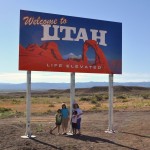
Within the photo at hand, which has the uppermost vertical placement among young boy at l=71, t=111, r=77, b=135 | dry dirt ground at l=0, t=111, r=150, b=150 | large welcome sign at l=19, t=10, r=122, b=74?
large welcome sign at l=19, t=10, r=122, b=74

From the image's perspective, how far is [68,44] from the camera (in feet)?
62.6

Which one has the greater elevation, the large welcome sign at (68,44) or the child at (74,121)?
the large welcome sign at (68,44)

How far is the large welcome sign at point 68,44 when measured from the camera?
59.0 ft

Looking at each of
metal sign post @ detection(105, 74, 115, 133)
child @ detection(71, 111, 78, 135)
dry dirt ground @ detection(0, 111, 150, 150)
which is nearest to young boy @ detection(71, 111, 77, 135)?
child @ detection(71, 111, 78, 135)

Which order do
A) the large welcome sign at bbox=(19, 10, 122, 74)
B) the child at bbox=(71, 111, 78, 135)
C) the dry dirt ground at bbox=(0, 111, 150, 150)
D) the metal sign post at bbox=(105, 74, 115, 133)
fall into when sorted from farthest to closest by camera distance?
the metal sign post at bbox=(105, 74, 115, 133), the child at bbox=(71, 111, 78, 135), the large welcome sign at bbox=(19, 10, 122, 74), the dry dirt ground at bbox=(0, 111, 150, 150)

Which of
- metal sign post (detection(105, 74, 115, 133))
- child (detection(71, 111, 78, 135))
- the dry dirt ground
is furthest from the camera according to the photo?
metal sign post (detection(105, 74, 115, 133))

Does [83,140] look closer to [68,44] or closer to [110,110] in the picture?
[110,110]

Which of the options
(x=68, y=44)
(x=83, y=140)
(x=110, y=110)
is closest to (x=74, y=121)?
(x=83, y=140)

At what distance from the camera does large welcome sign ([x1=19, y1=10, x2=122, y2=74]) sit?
18.0m

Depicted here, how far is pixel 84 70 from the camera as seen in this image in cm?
1952

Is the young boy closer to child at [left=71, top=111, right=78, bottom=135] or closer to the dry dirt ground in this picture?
child at [left=71, top=111, right=78, bottom=135]

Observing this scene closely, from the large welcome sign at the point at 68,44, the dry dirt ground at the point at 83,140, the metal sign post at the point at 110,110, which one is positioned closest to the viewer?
the dry dirt ground at the point at 83,140

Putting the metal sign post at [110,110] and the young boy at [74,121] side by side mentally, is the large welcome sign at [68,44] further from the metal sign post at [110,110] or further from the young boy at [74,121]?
the young boy at [74,121]

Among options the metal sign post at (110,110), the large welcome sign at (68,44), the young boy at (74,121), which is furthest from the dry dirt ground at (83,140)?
the large welcome sign at (68,44)
